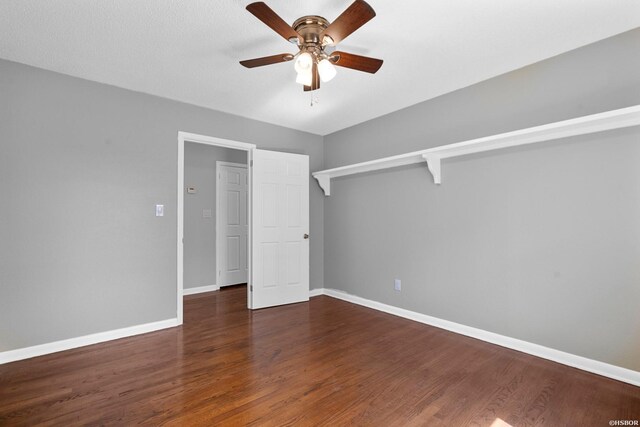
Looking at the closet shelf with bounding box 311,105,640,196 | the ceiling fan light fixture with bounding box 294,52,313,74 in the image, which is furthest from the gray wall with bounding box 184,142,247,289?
the ceiling fan light fixture with bounding box 294,52,313,74

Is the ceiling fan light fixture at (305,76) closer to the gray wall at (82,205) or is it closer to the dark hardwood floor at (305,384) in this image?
the gray wall at (82,205)

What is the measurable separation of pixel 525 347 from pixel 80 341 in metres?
4.09

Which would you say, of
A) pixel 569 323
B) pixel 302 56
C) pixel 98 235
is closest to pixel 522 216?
pixel 569 323

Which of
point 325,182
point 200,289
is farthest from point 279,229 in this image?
point 200,289

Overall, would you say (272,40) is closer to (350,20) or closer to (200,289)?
(350,20)

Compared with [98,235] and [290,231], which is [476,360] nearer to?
[290,231]

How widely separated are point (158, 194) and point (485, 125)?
3.51 meters

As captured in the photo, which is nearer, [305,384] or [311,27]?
[311,27]

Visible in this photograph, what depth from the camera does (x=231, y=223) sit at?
18.2 ft

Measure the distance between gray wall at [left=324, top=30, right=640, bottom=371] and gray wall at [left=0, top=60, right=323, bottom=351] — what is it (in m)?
2.63

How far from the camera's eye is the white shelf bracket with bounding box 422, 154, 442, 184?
11.0 feet

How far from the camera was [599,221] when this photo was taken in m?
2.43

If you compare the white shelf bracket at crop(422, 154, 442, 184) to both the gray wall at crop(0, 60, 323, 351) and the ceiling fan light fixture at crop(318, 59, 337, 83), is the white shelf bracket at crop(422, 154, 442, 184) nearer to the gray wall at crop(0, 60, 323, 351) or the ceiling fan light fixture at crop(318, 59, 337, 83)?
the ceiling fan light fixture at crop(318, 59, 337, 83)

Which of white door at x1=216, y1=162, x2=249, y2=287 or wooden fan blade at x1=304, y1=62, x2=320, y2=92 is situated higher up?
wooden fan blade at x1=304, y1=62, x2=320, y2=92
